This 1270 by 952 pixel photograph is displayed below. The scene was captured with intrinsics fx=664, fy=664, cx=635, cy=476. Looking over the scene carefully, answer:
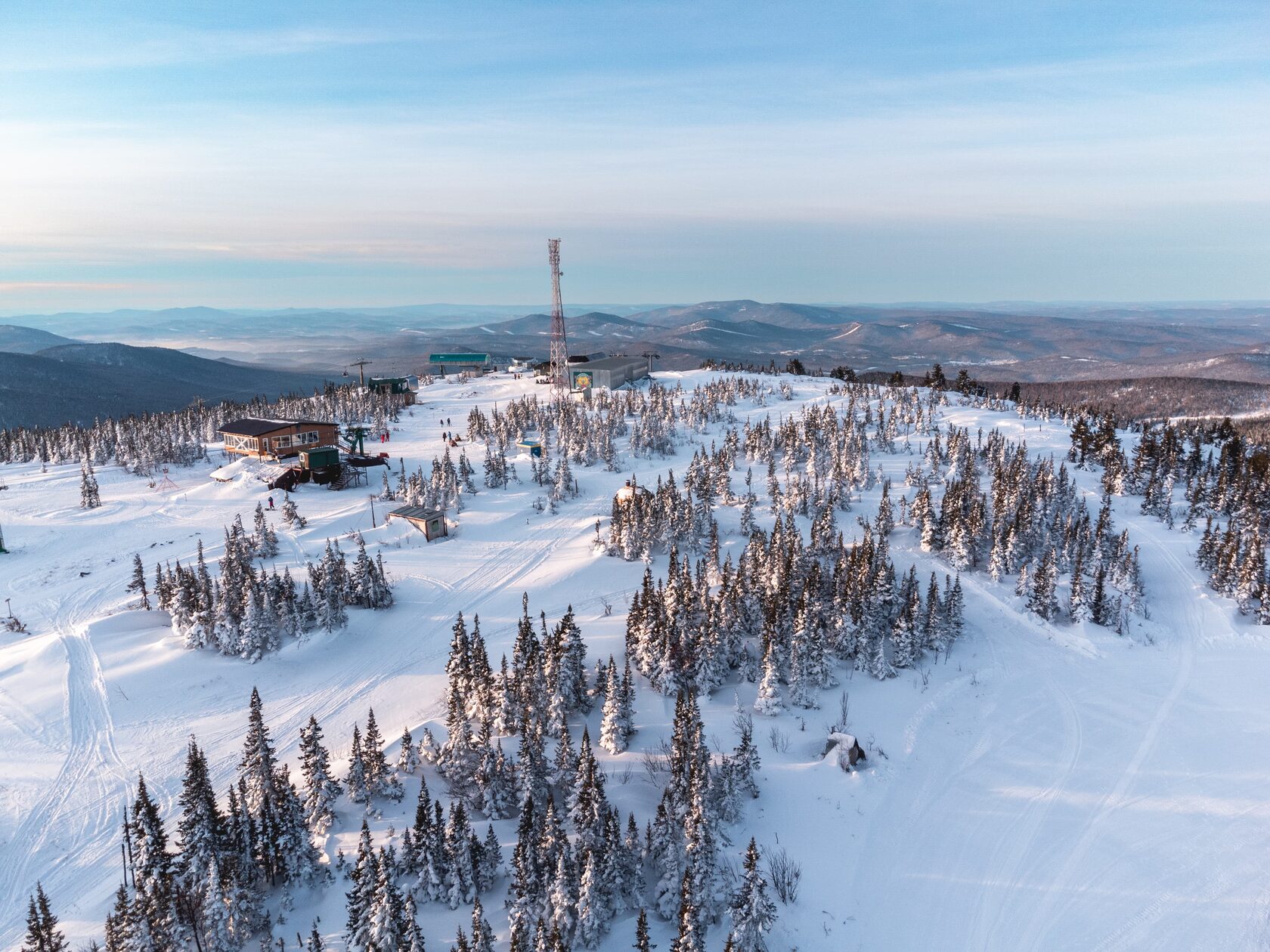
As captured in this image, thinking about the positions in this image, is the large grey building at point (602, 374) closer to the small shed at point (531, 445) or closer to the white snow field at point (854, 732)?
the small shed at point (531, 445)

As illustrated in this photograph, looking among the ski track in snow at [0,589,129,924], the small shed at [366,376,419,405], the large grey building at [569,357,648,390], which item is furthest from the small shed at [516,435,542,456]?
the ski track in snow at [0,589,129,924]

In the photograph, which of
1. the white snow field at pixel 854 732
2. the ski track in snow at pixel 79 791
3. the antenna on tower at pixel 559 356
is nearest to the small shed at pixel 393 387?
the antenna on tower at pixel 559 356

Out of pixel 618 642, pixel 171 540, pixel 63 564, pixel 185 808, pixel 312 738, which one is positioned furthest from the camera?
pixel 171 540

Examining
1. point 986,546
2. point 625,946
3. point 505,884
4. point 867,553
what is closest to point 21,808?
point 505,884

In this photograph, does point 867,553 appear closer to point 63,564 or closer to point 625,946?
point 625,946

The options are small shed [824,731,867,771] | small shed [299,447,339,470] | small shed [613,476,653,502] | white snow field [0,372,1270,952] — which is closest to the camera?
white snow field [0,372,1270,952]

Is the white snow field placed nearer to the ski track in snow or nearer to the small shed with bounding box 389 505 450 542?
the ski track in snow
